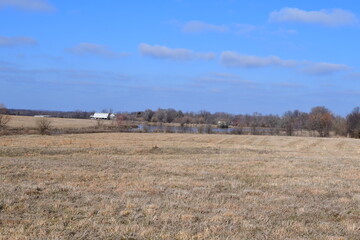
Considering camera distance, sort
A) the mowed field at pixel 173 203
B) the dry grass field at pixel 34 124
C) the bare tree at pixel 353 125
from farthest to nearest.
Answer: the bare tree at pixel 353 125
the dry grass field at pixel 34 124
the mowed field at pixel 173 203

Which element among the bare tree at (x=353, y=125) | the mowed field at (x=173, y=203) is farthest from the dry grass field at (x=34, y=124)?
the mowed field at (x=173, y=203)

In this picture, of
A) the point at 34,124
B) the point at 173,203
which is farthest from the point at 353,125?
the point at 173,203

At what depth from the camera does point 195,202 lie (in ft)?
33.7

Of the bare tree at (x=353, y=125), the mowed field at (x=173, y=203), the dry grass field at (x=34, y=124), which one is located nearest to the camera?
the mowed field at (x=173, y=203)

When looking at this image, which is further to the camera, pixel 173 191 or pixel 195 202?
pixel 173 191

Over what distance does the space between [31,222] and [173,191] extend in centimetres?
504

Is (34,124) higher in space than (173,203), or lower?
higher

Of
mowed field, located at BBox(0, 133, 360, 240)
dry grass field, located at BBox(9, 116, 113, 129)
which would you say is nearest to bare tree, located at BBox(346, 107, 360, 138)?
dry grass field, located at BBox(9, 116, 113, 129)

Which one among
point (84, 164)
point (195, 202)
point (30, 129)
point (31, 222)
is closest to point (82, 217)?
point (31, 222)

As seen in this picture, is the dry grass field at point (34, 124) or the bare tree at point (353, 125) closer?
the dry grass field at point (34, 124)

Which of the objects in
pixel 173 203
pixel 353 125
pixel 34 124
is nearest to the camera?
pixel 173 203

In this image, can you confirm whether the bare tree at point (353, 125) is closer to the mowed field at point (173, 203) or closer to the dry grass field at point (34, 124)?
the dry grass field at point (34, 124)

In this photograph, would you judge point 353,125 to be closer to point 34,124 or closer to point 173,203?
point 34,124

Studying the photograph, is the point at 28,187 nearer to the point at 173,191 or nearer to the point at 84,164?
the point at 173,191
